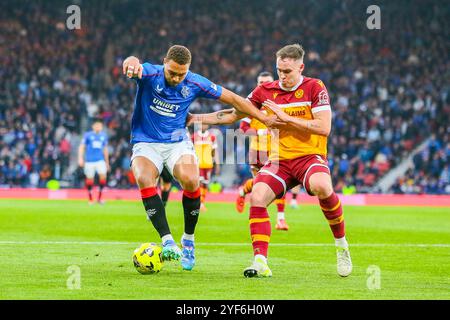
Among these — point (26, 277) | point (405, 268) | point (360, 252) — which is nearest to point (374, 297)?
point (405, 268)

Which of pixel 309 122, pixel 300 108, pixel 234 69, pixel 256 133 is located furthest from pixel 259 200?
pixel 234 69

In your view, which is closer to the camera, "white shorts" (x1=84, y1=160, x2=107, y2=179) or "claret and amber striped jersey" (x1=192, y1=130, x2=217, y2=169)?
"claret and amber striped jersey" (x1=192, y1=130, x2=217, y2=169)

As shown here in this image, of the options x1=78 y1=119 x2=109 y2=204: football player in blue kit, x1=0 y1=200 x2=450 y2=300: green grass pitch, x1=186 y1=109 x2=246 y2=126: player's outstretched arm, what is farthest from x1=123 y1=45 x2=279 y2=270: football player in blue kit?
x1=78 y1=119 x2=109 y2=204: football player in blue kit

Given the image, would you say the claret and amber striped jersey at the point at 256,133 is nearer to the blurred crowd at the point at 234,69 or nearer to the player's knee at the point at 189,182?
the player's knee at the point at 189,182

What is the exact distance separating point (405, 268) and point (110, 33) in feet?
104

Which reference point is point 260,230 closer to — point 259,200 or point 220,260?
point 259,200

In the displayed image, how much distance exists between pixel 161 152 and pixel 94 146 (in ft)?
51.3

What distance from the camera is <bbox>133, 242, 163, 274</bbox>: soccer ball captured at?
9.06m

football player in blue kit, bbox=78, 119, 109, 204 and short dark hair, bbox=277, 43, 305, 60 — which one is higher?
short dark hair, bbox=277, 43, 305, 60

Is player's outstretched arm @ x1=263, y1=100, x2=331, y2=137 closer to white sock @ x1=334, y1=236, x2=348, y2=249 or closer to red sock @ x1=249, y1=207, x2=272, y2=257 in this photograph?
red sock @ x1=249, y1=207, x2=272, y2=257

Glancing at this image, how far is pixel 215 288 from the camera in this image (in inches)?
313

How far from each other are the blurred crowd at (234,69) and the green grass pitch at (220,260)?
13.0 meters

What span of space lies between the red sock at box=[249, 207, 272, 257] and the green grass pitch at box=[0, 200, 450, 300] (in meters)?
0.34

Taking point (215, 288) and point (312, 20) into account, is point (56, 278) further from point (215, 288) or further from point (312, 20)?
point (312, 20)
